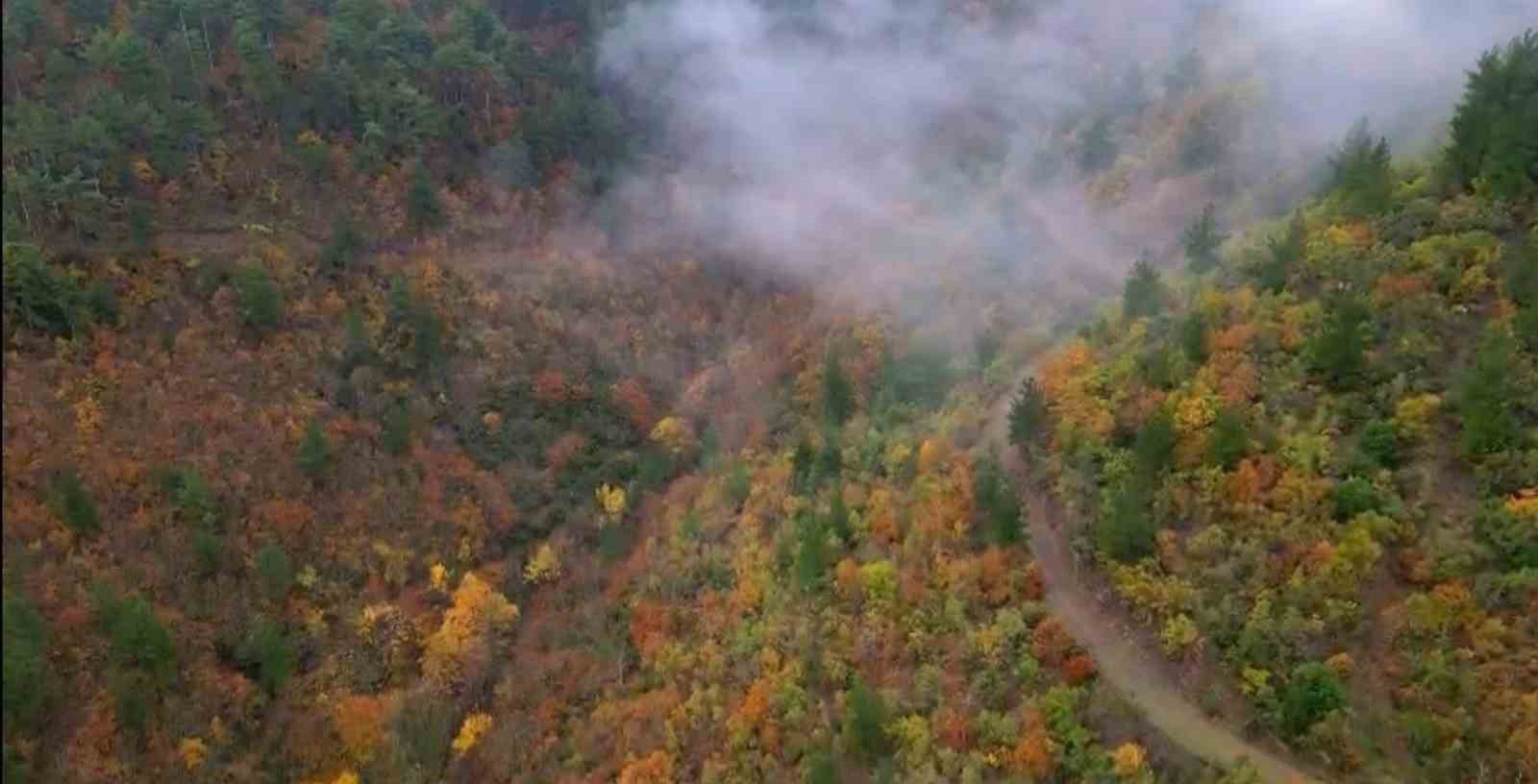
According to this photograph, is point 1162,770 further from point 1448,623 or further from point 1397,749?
point 1448,623

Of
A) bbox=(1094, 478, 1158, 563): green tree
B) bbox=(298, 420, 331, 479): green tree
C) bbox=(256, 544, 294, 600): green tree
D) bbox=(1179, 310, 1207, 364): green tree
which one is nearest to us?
bbox=(1094, 478, 1158, 563): green tree

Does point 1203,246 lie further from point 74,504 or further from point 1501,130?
point 74,504

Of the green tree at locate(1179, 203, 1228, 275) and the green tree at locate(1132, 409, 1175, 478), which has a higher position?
the green tree at locate(1179, 203, 1228, 275)

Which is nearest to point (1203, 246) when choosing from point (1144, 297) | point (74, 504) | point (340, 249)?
point (1144, 297)

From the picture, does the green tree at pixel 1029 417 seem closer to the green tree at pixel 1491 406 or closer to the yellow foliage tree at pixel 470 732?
the green tree at pixel 1491 406

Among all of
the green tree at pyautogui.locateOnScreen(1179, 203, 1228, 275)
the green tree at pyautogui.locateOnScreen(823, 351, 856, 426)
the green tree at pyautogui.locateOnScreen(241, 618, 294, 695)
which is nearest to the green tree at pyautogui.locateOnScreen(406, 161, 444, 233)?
the green tree at pyautogui.locateOnScreen(823, 351, 856, 426)

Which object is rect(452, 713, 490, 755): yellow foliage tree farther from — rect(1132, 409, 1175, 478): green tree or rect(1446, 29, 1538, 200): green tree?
rect(1446, 29, 1538, 200): green tree
